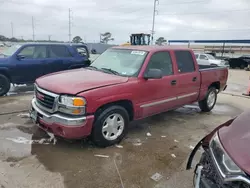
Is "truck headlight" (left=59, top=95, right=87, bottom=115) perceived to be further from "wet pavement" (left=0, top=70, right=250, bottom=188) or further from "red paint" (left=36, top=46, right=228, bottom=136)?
"wet pavement" (left=0, top=70, right=250, bottom=188)

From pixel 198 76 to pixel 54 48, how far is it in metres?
5.55

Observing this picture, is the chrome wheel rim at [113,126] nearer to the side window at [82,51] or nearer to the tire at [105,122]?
the tire at [105,122]

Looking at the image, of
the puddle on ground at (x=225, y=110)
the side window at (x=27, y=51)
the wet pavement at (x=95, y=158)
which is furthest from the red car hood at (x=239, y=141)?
the side window at (x=27, y=51)

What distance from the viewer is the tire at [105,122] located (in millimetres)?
3709

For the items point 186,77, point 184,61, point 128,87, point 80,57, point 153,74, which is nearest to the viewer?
point 128,87

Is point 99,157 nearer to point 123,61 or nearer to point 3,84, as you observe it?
point 123,61

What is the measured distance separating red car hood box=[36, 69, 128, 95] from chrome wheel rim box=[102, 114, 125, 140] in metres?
0.60

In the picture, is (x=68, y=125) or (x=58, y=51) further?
(x=58, y=51)

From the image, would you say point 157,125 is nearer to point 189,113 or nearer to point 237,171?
point 189,113

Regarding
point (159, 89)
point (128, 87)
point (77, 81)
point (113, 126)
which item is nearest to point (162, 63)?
point (159, 89)

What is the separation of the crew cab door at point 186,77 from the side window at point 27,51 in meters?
5.37

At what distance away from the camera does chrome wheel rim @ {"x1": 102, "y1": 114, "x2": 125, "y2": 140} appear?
3.86 meters

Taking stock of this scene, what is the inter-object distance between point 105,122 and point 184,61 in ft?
8.27

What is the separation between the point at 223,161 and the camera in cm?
185
